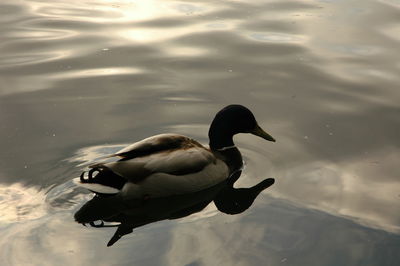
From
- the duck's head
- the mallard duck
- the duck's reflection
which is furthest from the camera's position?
the duck's head

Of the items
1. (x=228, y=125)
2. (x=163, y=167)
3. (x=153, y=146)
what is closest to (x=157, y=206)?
(x=163, y=167)

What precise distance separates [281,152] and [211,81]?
225 centimetres

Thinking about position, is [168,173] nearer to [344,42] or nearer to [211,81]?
[211,81]

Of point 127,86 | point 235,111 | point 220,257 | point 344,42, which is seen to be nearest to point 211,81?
point 127,86

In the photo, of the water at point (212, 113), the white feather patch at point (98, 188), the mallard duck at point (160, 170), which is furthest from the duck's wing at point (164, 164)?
the water at point (212, 113)

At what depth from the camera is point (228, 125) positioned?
797 cm

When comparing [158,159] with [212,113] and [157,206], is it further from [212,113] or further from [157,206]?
[212,113]

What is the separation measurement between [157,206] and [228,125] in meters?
1.43

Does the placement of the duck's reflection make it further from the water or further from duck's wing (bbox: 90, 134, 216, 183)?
duck's wing (bbox: 90, 134, 216, 183)

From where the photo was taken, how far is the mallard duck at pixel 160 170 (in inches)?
267

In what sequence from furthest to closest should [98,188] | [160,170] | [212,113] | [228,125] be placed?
[212,113], [228,125], [160,170], [98,188]

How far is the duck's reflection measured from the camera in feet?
21.7

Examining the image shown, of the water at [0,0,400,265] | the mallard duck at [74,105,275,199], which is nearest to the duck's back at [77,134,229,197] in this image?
the mallard duck at [74,105,275,199]

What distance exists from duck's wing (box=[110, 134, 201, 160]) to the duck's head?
682 mm
